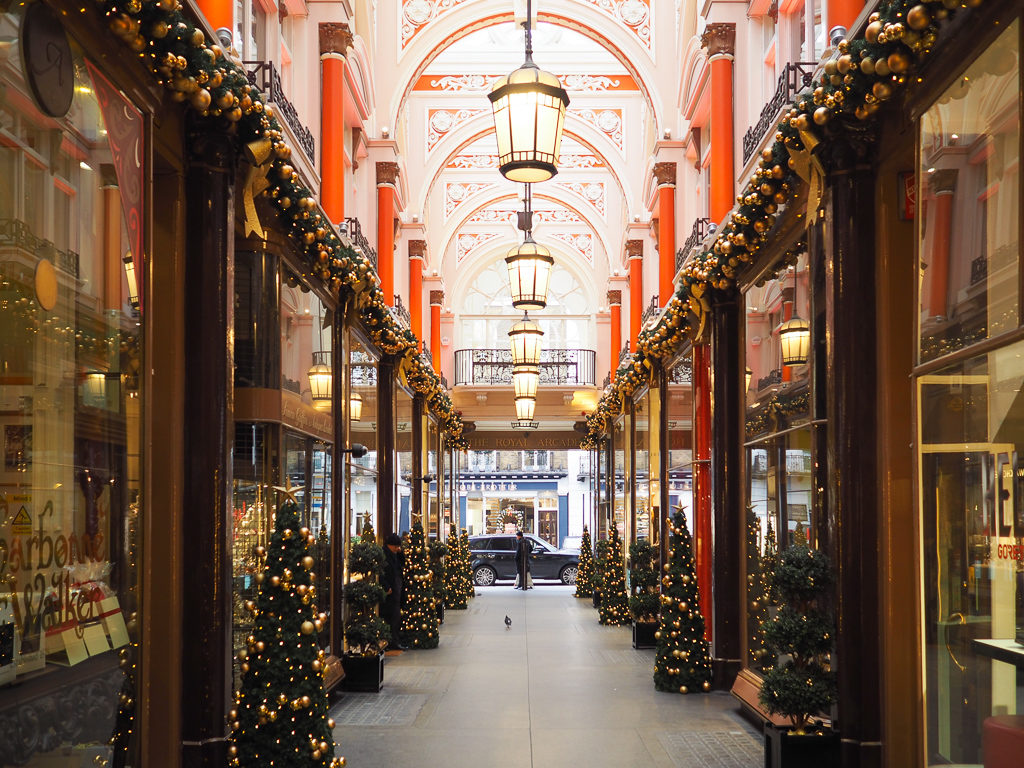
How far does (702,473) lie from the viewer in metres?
12.8

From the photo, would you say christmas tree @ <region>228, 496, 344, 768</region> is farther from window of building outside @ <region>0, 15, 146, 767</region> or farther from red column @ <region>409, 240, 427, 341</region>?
red column @ <region>409, 240, 427, 341</region>

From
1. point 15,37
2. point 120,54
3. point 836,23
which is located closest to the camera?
point 15,37

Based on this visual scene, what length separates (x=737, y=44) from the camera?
12.2 meters

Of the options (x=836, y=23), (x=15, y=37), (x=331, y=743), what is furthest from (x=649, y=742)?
(x=15, y=37)

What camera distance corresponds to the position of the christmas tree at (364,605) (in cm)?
1128

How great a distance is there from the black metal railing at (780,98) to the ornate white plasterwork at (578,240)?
20086mm

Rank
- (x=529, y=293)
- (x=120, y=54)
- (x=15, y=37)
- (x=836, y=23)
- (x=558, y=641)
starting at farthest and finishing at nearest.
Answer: (x=558, y=641)
(x=529, y=293)
(x=836, y=23)
(x=120, y=54)
(x=15, y=37)

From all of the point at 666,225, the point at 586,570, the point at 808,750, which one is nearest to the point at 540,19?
the point at 666,225

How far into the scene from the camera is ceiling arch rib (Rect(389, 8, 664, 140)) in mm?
16859

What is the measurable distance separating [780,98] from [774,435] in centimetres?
283

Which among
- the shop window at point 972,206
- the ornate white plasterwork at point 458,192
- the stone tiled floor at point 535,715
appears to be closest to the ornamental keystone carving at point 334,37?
the stone tiled floor at point 535,715

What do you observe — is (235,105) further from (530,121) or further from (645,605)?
(645,605)

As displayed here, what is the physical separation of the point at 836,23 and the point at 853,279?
177 cm

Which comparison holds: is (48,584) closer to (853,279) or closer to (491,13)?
(853,279)
